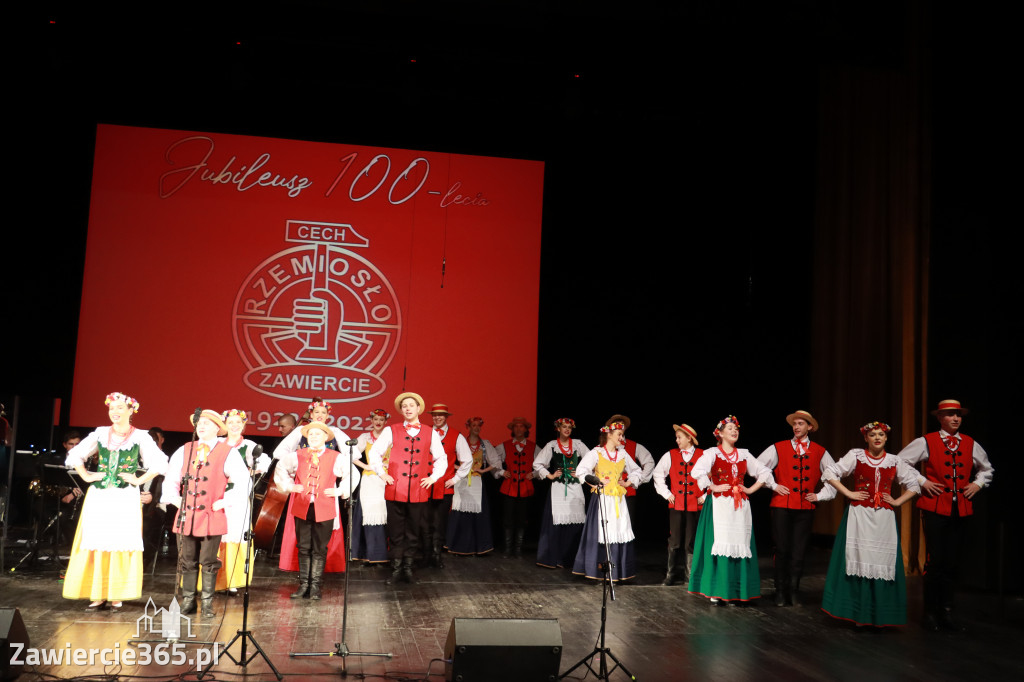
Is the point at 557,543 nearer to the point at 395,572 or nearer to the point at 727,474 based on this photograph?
the point at 395,572

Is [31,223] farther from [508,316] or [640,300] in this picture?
[640,300]

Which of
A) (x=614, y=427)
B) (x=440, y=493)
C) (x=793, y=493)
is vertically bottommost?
(x=440, y=493)

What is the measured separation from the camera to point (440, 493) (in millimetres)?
7609

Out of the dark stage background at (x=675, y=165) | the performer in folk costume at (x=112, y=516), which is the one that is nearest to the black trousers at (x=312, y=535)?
the performer in folk costume at (x=112, y=516)

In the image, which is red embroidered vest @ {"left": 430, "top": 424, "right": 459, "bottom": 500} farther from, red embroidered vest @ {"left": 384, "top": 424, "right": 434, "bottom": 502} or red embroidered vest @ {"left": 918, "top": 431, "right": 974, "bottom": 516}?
red embroidered vest @ {"left": 918, "top": 431, "right": 974, "bottom": 516}

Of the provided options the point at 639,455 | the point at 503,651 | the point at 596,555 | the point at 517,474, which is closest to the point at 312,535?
the point at 596,555

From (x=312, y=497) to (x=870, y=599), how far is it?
407 centimetres

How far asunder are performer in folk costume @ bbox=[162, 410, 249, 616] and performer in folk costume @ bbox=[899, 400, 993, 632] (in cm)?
492

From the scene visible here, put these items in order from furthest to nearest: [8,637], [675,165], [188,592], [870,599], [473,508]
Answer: [675,165], [473,508], [870,599], [188,592], [8,637]

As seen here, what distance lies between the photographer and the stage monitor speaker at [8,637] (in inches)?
149

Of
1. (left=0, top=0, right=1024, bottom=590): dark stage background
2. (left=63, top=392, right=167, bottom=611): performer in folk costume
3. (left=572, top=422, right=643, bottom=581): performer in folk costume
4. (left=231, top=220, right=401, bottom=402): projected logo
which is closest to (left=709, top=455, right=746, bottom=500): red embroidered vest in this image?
(left=572, top=422, right=643, bottom=581): performer in folk costume

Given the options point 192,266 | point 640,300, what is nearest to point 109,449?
point 192,266

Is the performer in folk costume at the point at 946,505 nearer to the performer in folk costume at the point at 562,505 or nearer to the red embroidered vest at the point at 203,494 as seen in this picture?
the performer in folk costume at the point at 562,505

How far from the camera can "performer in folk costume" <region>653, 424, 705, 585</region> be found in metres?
7.40
